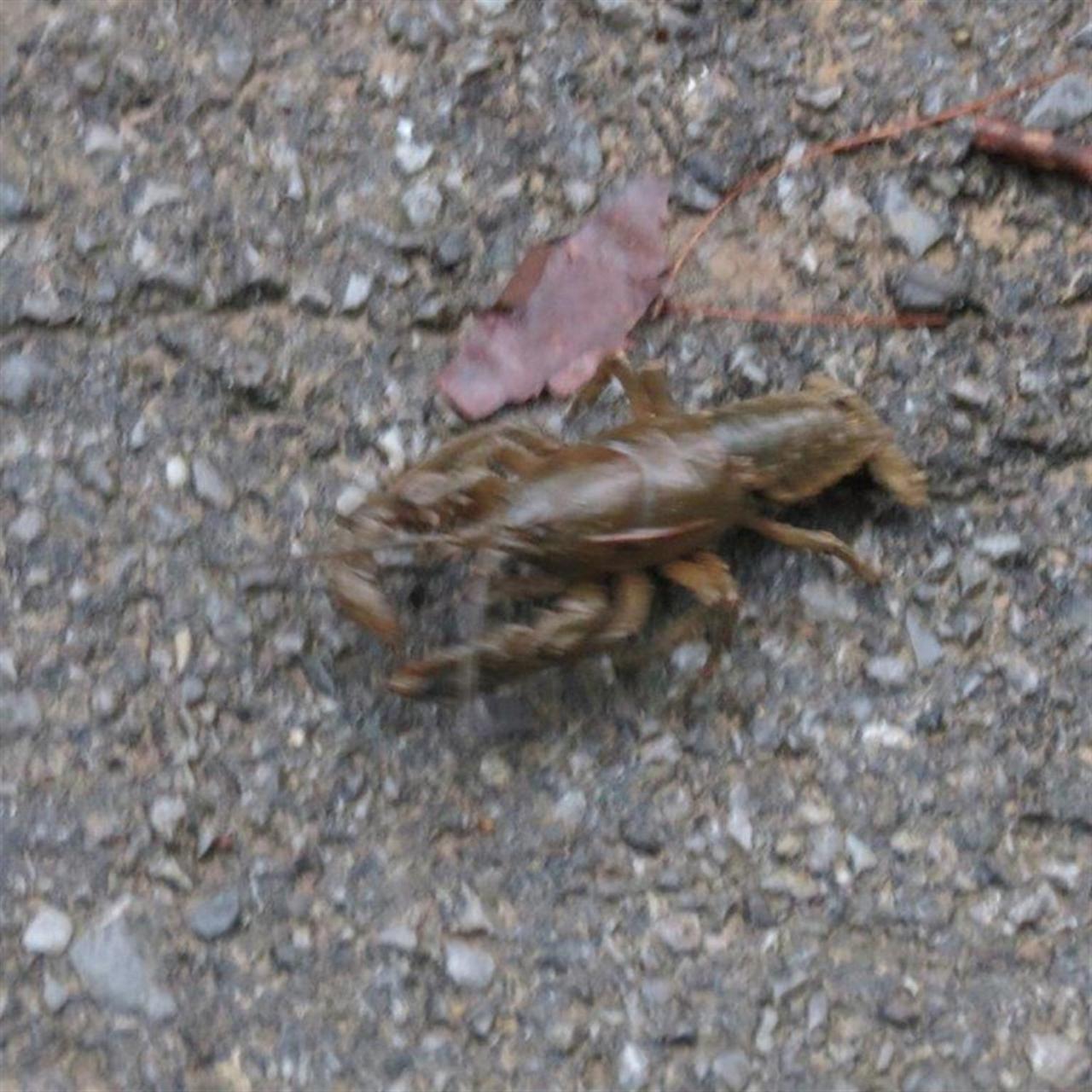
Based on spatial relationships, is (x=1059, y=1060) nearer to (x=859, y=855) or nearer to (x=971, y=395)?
(x=859, y=855)

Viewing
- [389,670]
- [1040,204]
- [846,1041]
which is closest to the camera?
[846,1041]

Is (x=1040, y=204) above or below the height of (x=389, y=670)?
above

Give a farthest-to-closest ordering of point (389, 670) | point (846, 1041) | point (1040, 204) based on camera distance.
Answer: point (1040, 204) < point (389, 670) < point (846, 1041)

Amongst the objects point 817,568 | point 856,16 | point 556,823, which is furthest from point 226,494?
Answer: point 856,16

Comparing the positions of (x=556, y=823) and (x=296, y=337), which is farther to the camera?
(x=296, y=337)

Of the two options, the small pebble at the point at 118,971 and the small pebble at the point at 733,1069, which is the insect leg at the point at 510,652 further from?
the small pebble at the point at 733,1069

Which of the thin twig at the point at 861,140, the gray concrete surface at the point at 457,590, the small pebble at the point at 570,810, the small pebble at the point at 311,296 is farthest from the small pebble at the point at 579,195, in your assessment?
the small pebble at the point at 570,810

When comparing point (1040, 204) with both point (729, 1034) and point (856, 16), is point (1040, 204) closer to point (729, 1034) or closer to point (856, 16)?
point (856, 16)
